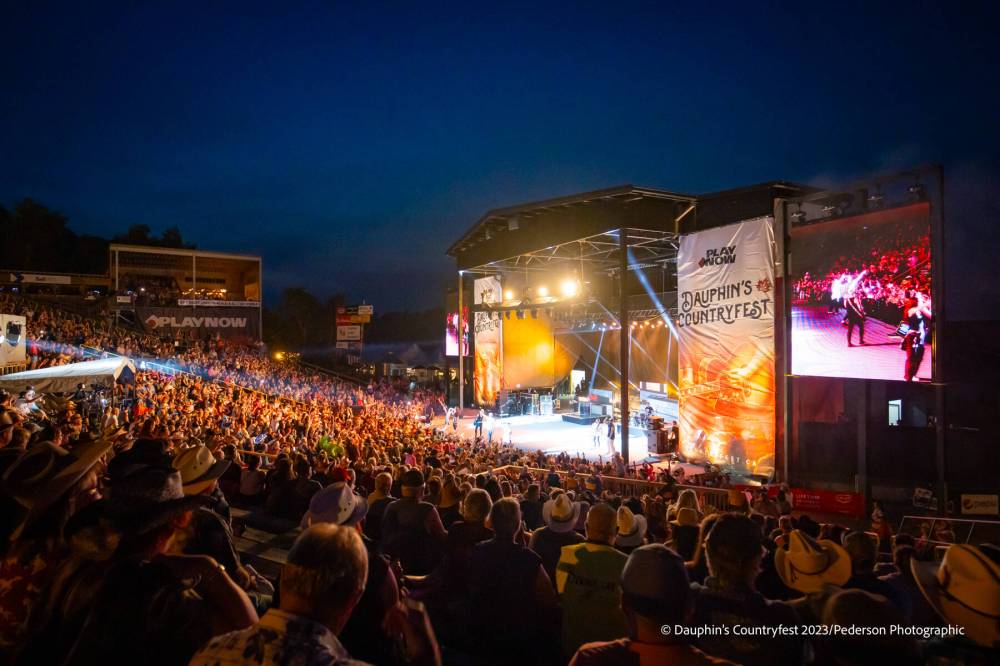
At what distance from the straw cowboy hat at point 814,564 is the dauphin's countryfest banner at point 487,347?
26006mm

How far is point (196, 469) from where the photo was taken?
296cm

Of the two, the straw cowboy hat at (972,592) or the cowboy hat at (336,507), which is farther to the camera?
the cowboy hat at (336,507)

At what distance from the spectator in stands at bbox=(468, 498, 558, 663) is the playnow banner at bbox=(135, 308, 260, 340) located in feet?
117

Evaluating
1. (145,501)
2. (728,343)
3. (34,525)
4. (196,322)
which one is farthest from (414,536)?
Answer: (196,322)

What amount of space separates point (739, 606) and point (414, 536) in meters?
2.03

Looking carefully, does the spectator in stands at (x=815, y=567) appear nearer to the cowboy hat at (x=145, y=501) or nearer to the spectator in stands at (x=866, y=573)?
the spectator in stands at (x=866, y=573)

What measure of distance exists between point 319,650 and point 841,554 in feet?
7.58

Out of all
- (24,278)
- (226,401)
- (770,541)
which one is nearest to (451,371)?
(226,401)

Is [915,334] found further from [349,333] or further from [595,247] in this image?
[349,333]

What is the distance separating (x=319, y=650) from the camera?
1316mm

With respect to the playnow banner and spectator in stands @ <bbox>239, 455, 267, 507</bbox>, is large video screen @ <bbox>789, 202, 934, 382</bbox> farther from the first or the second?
the playnow banner

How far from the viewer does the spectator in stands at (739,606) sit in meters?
2.05

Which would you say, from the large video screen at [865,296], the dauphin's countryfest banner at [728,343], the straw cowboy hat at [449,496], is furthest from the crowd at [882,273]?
the straw cowboy hat at [449,496]

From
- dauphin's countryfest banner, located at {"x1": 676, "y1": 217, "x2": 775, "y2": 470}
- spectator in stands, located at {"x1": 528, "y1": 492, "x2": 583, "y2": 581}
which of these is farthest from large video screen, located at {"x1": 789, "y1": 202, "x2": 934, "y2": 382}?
spectator in stands, located at {"x1": 528, "y1": 492, "x2": 583, "y2": 581}
